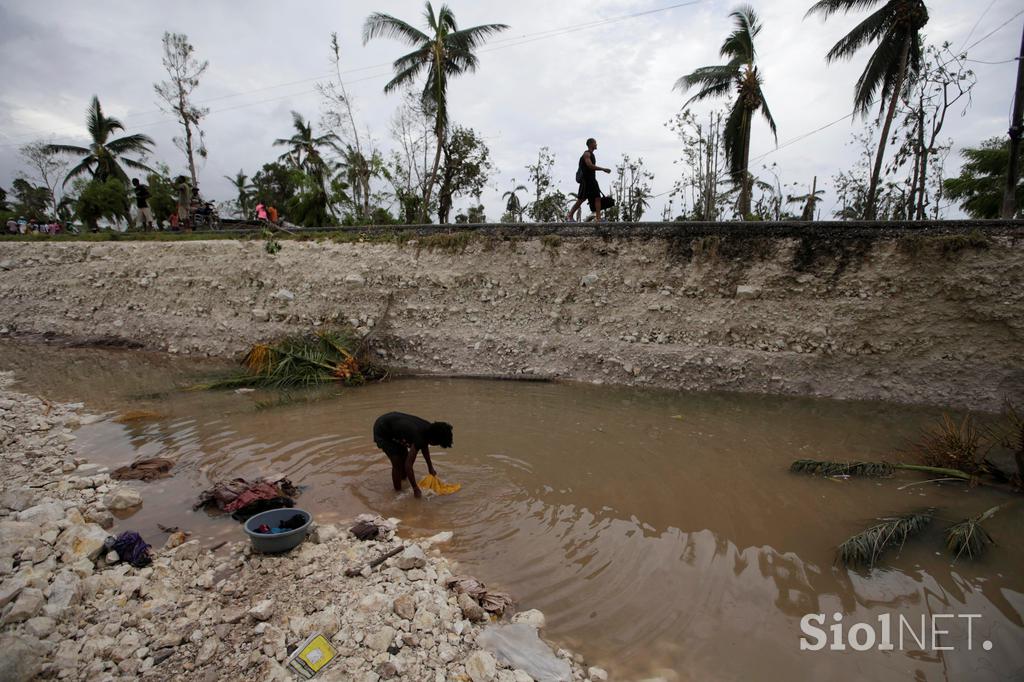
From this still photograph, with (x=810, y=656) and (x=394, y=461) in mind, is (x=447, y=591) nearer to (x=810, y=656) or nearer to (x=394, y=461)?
(x=394, y=461)

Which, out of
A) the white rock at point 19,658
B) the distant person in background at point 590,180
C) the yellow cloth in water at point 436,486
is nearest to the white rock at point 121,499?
the white rock at point 19,658

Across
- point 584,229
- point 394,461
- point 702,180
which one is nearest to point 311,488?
point 394,461

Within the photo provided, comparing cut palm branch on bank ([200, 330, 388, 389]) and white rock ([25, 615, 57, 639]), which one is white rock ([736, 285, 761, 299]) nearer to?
cut palm branch on bank ([200, 330, 388, 389])

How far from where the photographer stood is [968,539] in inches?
158

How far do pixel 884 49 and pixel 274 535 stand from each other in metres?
18.8

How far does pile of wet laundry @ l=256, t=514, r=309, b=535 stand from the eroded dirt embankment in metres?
6.54

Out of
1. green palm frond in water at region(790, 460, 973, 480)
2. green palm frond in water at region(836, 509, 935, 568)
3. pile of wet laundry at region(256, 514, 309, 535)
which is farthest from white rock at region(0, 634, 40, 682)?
green palm frond in water at region(790, 460, 973, 480)

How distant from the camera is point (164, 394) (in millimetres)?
8938

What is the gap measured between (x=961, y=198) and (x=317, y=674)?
22.5 meters

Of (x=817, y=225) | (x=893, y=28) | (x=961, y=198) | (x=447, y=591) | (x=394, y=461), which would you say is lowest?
(x=447, y=591)

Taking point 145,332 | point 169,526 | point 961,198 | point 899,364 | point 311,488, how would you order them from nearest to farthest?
point 169,526 < point 311,488 < point 899,364 < point 145,332 < point 961,198

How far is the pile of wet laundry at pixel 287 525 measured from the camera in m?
4.05

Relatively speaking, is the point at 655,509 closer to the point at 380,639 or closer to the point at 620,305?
the point at 380,639

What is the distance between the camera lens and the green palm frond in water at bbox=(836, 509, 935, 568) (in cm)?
394
